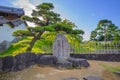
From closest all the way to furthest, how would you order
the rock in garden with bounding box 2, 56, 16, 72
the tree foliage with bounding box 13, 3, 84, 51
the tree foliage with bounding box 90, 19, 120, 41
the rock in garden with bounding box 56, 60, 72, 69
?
the rock in garden with bounding box 2, 56, 16, 72, the rock in garden with bounding box 56, 60, 72, 69, the tree foliage with bounding box 13, 3, 84, 51, the tree foliage with bounding box 90, 19, 120, 41

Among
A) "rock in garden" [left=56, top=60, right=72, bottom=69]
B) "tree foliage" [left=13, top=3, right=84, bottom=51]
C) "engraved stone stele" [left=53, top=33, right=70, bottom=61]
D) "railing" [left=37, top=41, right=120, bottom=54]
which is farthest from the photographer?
"railing" [left=37, top=41, right=120, bottom=54]

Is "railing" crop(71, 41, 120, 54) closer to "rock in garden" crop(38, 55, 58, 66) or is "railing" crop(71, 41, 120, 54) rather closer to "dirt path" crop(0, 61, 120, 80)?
"dirt path" crop(0, 61, 120, 80)

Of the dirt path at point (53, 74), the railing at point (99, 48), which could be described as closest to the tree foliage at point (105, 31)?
the railing at point (99, 48)

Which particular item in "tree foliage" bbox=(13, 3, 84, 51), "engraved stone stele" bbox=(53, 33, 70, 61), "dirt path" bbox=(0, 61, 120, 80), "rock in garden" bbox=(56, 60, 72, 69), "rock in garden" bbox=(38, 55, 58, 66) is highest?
"tree foliage" bbox=(13, 3, 84, 51)

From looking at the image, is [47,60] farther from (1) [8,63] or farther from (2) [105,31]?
(2) [105,31]

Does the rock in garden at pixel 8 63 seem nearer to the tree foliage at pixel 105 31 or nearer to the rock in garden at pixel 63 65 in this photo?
the rock in garden at pixel 63 65

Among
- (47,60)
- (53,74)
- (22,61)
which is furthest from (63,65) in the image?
(22,61)

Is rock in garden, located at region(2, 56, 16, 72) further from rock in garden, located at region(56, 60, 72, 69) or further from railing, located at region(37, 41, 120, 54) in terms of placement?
railing, located at region(37, 41, 120, 54)

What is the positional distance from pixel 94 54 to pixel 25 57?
7.92 metres

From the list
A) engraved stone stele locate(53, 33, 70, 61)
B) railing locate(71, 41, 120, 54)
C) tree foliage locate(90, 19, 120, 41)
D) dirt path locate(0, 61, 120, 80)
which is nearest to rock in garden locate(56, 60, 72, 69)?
dirt path locate(0, 61, 120, 80)

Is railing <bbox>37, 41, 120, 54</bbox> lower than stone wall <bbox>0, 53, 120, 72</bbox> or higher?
higher

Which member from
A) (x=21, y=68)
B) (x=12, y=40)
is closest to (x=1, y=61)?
(x=21, y=68)

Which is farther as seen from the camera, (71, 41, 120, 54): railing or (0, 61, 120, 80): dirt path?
(71, 41, 120, 54): railing

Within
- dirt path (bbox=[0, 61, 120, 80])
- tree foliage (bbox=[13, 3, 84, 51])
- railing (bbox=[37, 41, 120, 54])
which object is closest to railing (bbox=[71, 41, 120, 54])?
railing (bbox=[37, 41, 120, 54])
